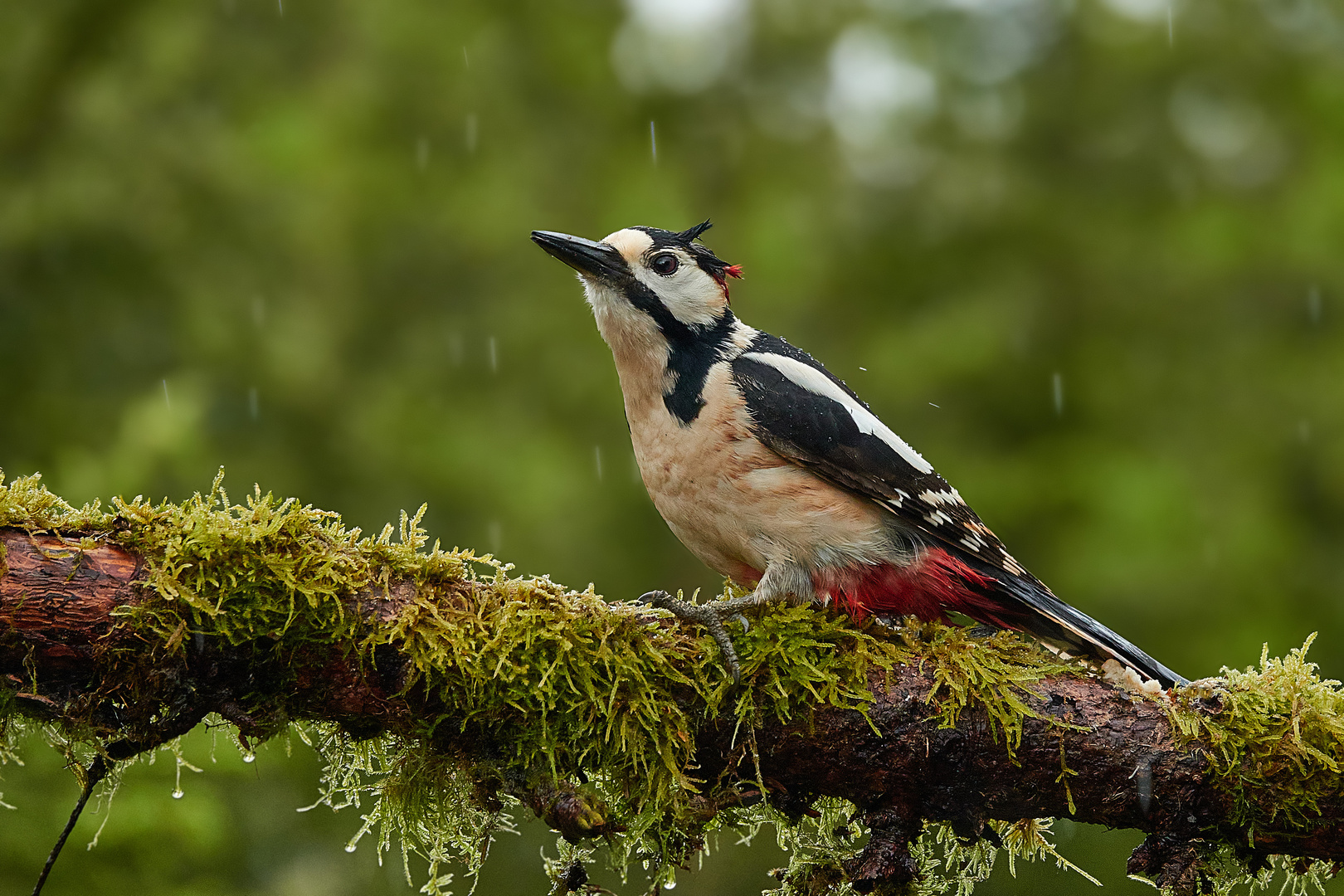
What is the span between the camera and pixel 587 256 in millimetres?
3832

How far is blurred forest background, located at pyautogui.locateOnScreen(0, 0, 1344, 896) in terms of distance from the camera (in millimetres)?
5551

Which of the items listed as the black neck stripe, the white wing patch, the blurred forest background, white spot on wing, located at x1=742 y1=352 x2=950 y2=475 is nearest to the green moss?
the white wing patch

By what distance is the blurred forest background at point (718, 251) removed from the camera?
555 centimetres

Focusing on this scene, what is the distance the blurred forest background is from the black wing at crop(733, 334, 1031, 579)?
2475 mm

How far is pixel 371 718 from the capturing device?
2.49 metres

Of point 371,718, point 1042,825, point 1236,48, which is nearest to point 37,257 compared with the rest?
point 371,718

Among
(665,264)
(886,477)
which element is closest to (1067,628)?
(886,477)

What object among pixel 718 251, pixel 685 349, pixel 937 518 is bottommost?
pixel 937 518

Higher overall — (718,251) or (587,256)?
(718,251)

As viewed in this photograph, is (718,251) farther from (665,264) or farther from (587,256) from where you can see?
(587,256)

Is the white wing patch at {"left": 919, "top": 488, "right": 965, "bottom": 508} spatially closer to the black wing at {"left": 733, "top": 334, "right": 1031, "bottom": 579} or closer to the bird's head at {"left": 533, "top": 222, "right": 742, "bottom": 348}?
the black wing at {"left": 733, "top": 334, "right": 1031, "bottom": 579}

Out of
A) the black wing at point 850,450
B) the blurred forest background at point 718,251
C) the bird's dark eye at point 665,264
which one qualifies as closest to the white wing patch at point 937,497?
the black wing at point 850,450

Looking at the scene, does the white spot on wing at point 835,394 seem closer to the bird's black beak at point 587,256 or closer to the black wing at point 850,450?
the black wing at point 850,450

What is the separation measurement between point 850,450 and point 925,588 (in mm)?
479
